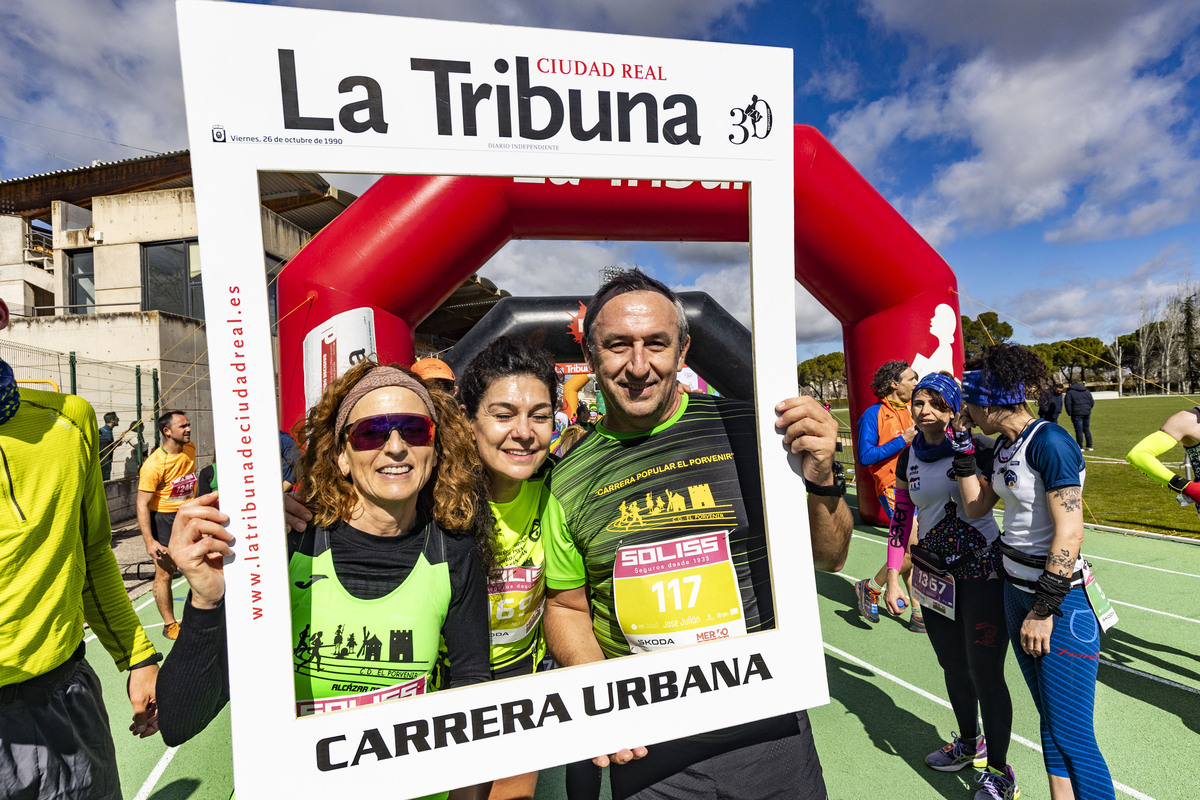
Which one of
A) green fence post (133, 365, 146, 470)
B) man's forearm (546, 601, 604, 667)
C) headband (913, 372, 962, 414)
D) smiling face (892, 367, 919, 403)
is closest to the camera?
man's forearm (546, 601, 604, 667)

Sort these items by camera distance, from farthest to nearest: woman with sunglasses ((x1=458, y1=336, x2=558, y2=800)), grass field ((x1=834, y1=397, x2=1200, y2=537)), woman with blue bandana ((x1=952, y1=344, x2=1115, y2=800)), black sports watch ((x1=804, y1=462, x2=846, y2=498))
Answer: grass field ((x1=834, y1=397, x2=1200, y2=537))
woman with blue bandana ((x1=952, y1=344, x2=1115, y2=800))
woman with sunglasses ((x1=458, y1=336, x2=558, y2=800))
black sports watch ((x1=804, y1=462, x2=846, y2=498))

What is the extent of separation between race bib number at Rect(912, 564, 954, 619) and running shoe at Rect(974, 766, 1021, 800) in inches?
29.5

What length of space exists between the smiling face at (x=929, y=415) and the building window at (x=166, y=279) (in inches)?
276

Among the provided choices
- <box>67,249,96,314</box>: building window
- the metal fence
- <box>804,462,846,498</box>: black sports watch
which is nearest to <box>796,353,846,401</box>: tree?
<box>804,462,846,498</box>: black sports watch

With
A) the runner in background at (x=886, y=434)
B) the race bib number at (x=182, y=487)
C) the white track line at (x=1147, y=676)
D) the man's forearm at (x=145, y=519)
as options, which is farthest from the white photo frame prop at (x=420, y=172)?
the man's forearm at (x=145, y=519)

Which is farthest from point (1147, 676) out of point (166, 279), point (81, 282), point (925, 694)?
point (81, 282)

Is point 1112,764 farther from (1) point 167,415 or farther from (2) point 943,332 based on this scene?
(1) point 167,415

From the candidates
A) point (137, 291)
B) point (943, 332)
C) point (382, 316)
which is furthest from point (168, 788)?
point (137, 291)

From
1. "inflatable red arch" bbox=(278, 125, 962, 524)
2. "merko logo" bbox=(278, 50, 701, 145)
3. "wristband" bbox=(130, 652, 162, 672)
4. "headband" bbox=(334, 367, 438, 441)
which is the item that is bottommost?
"wristband" bbox=(130, 652, 162, 672)

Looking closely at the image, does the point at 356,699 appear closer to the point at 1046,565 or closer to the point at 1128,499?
the point at 1046,565

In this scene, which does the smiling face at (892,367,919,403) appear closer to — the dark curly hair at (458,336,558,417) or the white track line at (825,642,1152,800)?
the white track line at (825,642,1152,800)

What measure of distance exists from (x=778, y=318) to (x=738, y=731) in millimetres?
1185

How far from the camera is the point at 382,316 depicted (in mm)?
3447

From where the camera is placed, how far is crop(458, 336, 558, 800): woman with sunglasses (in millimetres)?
1778
